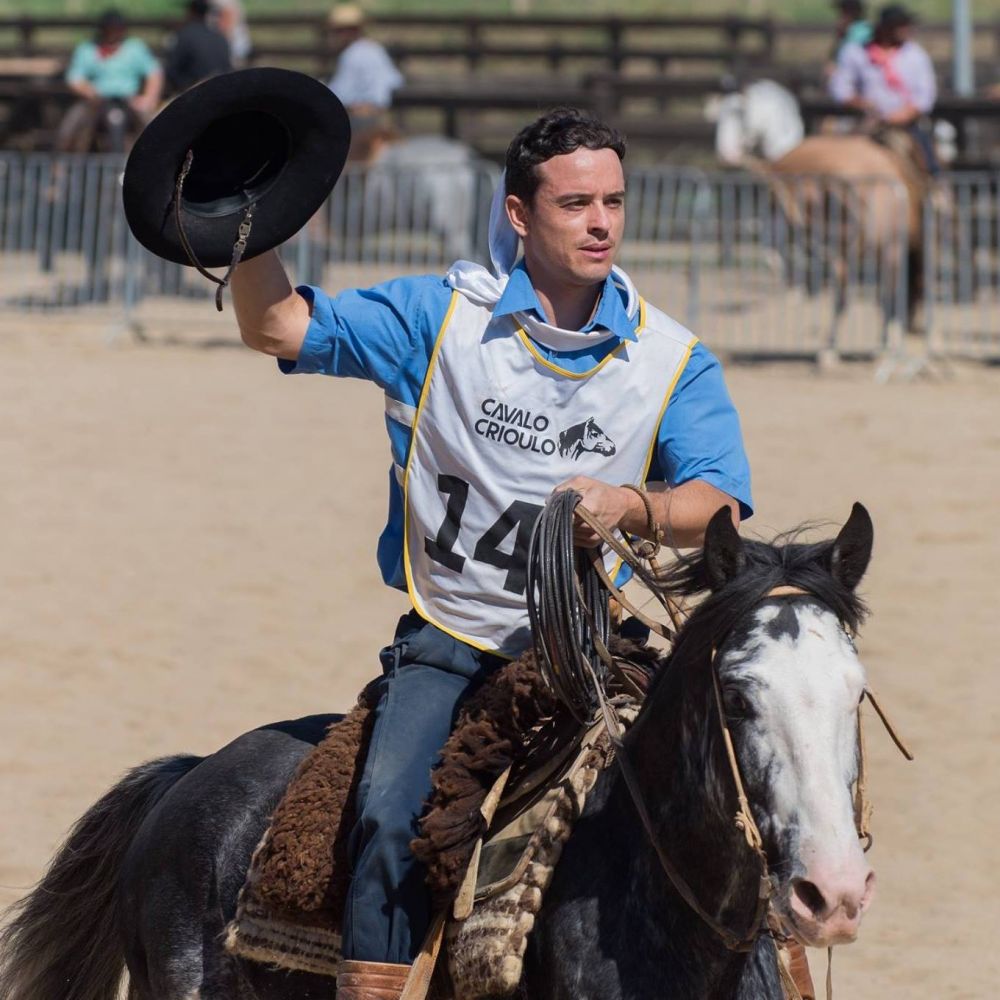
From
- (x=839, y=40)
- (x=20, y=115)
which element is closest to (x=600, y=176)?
(x=839, y=40)

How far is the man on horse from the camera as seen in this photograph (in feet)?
12.3

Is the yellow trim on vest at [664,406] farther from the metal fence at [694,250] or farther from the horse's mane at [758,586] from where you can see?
the metal fence at [694,250]

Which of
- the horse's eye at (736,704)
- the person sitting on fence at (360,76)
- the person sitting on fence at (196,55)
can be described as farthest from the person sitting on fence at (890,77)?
the horse's eye at (736,704)

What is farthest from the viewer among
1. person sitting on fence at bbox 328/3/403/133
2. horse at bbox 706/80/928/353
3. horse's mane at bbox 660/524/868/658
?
person sitting on fence at bbox 328/3/403/133

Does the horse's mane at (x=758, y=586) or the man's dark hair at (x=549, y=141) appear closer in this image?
the horse's mane at (x=758, y=586)

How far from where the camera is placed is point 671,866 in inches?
130

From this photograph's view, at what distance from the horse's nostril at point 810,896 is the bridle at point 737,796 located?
84 millimetres

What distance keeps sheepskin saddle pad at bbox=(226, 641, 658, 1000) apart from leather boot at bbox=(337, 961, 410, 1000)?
0.34 ft

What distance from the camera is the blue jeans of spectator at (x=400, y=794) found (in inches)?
139

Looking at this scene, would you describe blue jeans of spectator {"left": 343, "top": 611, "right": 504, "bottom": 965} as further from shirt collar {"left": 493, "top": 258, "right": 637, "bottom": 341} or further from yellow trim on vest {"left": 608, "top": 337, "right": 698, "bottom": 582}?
shirt collar {"left": 493, "top": 258, "right": 637, "bottom": 341}

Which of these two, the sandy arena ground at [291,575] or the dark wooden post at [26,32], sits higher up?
the dark wooden post at [26,32]

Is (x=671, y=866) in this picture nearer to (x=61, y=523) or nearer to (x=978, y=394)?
(x=61, y=523)

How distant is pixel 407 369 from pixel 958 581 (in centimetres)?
626

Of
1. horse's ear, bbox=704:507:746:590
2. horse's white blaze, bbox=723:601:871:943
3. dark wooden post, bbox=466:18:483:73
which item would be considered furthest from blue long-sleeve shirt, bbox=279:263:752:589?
dark wooden post, bbox=466:18:483:73
